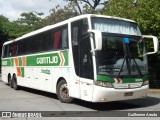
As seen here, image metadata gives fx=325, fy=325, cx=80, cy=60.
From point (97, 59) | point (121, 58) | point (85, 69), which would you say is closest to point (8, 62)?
point (85, 69)

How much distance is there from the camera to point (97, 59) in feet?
34.8

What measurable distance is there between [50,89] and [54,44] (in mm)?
2010

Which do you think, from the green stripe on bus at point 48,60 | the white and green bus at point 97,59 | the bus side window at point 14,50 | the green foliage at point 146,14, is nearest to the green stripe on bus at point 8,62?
the bus side window at point 14,50

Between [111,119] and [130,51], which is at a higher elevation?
[130,51]

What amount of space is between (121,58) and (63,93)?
10.3ft

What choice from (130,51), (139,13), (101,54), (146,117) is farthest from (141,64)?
(139,13)

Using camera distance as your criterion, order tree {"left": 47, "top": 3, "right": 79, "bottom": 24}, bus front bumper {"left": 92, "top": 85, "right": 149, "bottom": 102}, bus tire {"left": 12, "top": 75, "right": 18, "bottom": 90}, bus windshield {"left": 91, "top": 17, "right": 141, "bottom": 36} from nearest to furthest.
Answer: bus front bumper {"left": 92, "top": 85, "right": 149, "bottom": 102} → bus windshield {"left": 91, "top": 17, "right": 141, "bottom": 36} → bus tire {"left": 12, "top": 75, "right": 18, "bottom": 90} → tree {"left": 47, "top": 3, "right": 79, "bottom": 24}

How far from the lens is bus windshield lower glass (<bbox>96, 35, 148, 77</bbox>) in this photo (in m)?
10.6

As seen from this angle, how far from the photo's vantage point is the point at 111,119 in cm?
934

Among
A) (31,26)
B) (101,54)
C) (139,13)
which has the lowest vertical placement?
(101,54)

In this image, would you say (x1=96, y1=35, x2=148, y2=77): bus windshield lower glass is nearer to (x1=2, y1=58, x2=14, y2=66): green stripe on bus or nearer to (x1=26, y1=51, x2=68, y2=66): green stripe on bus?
(x1=26, y1=51, x2=68, y2=66): green stripe on bus

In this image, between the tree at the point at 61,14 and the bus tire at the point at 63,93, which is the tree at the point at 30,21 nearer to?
the tree at the point at 61,14

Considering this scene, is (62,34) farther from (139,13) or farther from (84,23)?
(139,13)

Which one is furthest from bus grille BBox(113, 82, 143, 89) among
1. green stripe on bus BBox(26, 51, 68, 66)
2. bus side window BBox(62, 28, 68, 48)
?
bus side window BBox(62, 28, 68, 48)
